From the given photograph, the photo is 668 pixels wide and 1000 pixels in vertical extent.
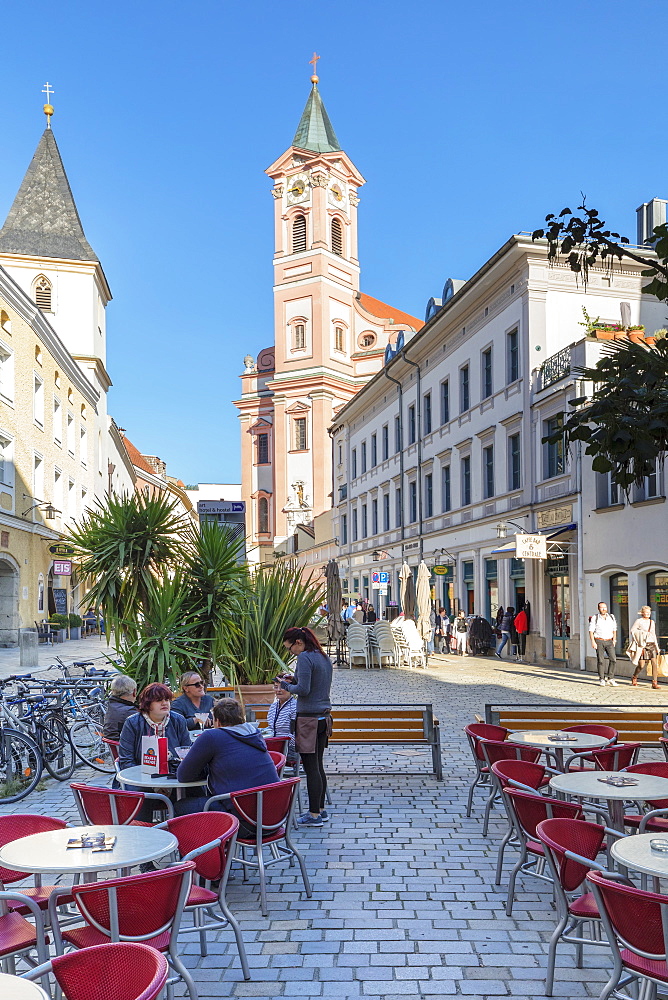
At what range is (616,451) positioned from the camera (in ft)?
20.0

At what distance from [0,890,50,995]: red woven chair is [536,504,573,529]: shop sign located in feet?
68.5

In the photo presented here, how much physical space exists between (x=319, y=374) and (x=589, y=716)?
59100 mm

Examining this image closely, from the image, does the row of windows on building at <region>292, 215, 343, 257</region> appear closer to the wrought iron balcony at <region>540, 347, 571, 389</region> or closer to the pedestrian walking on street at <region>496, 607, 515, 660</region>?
the wrought iron balcony at <region>540, 347, 571, 389</region>

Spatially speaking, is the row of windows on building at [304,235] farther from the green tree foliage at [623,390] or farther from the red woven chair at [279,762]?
the red woven chair at [279,762]

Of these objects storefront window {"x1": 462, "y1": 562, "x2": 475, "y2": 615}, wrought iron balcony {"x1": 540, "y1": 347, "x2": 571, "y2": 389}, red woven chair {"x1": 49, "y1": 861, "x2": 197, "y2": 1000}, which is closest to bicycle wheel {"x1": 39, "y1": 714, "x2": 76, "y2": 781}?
red woven chair {"x1": 49, "y1": 861, "x2": 197, "y2": 1000}

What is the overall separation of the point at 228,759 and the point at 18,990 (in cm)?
315

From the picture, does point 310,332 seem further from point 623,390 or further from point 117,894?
point 117,894

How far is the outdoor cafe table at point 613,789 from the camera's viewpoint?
5.41 m

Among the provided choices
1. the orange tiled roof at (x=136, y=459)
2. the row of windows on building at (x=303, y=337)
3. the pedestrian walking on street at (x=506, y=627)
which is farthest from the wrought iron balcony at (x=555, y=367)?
the orange tiled roof at (x=136, y=459)

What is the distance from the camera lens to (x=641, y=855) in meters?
4.23

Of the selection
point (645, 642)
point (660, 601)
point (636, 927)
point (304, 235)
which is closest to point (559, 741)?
point (636, 927)

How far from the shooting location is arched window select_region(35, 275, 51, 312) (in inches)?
1809

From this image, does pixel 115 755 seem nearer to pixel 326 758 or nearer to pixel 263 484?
pixel 326 758

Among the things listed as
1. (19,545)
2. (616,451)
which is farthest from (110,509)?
(19,545)
